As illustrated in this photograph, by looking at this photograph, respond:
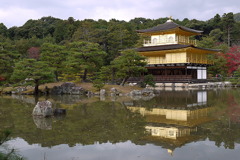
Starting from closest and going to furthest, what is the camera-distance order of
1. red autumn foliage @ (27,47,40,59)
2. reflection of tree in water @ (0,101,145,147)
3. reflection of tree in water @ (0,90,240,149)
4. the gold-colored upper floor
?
1. reflection of tree in water @ (0,90,240,149)
2. reflection of tree in water @ (0,101,145,147)
3. the gold-colored upper floor
4. red autumn foliage @ (27,47,40,59)

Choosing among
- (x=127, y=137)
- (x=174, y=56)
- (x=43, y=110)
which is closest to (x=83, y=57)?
(x=174, y=56)

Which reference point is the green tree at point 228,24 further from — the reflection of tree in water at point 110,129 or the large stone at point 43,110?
the large stone at point 43,110

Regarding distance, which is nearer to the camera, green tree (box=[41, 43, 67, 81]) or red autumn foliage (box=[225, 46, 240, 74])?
green tree (box=[41, 43, 67, 81])

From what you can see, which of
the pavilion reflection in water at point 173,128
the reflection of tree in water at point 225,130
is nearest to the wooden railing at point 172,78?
the pavilion reflection in water at point 173,128

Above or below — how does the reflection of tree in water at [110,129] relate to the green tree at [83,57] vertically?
below

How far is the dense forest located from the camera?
985 inches

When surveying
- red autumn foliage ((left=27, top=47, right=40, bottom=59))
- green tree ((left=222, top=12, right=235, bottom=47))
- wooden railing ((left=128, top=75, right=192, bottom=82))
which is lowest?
wooden railing ((left=128, top=75, right=192, bottom=82))

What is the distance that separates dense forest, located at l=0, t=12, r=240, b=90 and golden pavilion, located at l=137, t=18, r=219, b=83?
3384mm

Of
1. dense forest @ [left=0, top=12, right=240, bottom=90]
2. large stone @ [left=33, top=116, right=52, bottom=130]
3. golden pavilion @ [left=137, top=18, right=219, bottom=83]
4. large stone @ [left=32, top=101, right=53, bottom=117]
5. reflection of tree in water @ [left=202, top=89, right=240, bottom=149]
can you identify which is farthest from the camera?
golden pavilion @ [left=137, top=18, right=219, bottom=83]

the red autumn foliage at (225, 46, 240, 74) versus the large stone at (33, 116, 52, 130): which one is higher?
the red autumn foliage at (225, 46, 240, 74)

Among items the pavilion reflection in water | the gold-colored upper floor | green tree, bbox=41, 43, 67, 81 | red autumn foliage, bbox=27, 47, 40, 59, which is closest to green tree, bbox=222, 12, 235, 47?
the gold-colored upper floor

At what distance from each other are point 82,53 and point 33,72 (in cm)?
577

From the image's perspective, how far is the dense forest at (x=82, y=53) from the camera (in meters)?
25.0

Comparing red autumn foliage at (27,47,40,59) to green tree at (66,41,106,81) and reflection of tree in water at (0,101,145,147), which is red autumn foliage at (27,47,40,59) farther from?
reflection of tree in water at (0,101,145,147)
